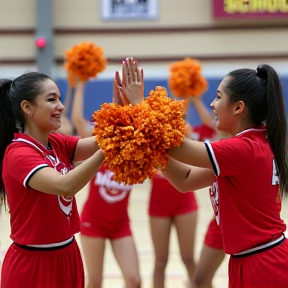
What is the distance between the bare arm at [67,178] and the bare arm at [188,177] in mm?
480

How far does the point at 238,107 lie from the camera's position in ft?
7.75

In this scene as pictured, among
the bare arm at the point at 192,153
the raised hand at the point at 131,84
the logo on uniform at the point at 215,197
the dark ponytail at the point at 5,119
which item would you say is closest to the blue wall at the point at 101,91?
the dark ponytail at the point at 5,119

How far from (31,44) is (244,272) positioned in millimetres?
8908

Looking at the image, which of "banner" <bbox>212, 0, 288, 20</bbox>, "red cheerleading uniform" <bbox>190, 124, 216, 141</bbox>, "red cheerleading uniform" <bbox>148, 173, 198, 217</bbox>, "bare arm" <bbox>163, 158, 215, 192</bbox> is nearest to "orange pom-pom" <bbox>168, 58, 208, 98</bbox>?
"red cheerleading uniform" <bbox>190, 124, 216, 141</bbox>

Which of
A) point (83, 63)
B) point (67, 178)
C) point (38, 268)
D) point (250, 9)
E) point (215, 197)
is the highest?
point (250, 9)

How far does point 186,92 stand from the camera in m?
4.57

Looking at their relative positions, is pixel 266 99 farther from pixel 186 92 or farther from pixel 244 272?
pixel 186 92

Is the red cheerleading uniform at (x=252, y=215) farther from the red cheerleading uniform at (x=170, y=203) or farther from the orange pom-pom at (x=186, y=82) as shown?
the orange pom-pom at (x=186, y=82)

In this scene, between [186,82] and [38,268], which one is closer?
[38,268]

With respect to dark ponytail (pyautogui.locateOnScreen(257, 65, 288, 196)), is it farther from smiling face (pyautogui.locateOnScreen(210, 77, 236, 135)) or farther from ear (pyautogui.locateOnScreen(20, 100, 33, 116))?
ear (pyautogui.locateOnScreen(20, 100, 33, 116))

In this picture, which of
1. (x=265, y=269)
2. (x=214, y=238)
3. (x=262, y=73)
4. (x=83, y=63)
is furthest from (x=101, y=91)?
(x=265, y=269)

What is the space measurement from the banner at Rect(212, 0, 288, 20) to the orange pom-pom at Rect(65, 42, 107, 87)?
6827mm

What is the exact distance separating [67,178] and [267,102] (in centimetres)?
85

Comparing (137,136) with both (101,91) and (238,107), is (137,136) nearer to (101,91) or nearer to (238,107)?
(238,107)
